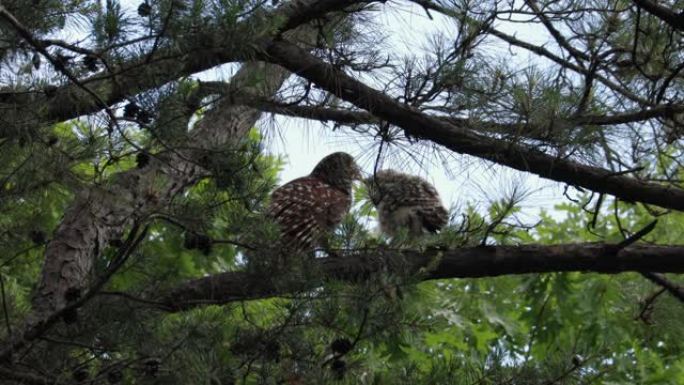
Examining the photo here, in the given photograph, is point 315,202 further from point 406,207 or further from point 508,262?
point 508,262

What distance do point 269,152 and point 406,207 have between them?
2360mm

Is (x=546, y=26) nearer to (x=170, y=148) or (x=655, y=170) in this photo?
(x=655, y=170)

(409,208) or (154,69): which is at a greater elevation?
(409,208)

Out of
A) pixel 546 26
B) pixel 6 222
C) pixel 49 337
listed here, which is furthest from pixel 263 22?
pixel 6 222

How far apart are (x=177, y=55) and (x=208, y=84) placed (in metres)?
0.73

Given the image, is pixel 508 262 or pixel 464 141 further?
pixel 508 262

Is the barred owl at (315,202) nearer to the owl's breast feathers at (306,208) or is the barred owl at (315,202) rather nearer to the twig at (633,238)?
the owl's breast feathers at (306,208)

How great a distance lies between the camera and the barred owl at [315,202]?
5.92m

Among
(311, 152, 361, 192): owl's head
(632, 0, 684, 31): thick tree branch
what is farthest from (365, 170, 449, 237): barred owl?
(632, 0, 684, 31): thick tree branch

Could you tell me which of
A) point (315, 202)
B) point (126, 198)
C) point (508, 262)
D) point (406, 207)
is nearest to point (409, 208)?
point (406, 207)

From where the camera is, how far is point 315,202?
6523mm

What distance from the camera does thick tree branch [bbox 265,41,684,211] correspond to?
469cm

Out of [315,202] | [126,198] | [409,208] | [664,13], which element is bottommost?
[126,198]

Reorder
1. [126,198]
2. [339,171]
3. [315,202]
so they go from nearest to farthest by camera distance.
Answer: [126,198]
[315,202]
[339,171]
